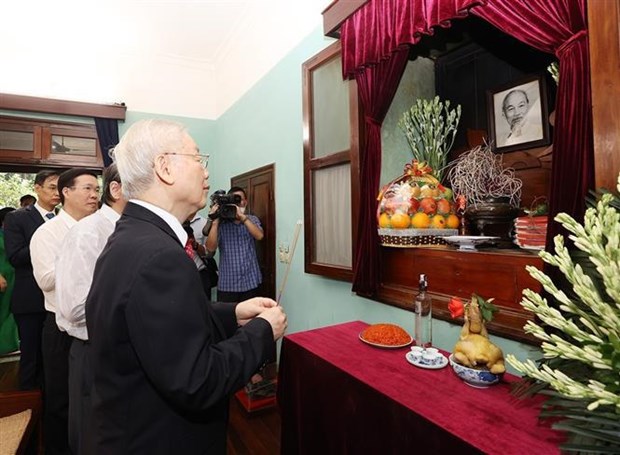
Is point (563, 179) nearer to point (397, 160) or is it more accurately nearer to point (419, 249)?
point (419, 249)

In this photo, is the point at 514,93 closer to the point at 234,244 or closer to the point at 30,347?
the point at 234,244

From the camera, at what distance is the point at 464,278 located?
60.2 inches

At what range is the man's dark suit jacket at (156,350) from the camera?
79 cm

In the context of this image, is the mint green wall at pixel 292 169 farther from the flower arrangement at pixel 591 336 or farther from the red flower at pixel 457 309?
the flower arrangement at pixel 591 336

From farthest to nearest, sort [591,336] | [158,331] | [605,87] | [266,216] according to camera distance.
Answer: [266,216], [605,87], [158,331], [591,336]

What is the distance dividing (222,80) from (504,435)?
4788mm

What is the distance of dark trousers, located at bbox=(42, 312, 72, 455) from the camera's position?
203cm

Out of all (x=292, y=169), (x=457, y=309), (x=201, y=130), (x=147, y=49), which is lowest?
(x=457, y=309)

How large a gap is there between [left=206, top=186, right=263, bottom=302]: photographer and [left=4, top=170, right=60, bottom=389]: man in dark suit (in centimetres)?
128

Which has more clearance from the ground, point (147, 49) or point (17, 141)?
point (147, 49)

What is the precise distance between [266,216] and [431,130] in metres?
1.83

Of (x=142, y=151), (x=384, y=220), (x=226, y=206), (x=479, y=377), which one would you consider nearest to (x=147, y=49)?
(x=226, y=206)

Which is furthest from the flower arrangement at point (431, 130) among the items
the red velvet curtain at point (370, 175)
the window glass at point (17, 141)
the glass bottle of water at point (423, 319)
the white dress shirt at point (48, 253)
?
the window glass at point (17, 141)

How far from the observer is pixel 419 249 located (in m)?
1.74
